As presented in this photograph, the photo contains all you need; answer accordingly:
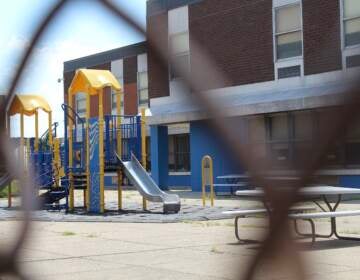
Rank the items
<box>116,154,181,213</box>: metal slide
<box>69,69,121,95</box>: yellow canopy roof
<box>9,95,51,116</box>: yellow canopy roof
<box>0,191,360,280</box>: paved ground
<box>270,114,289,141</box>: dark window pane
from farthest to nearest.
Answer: <box>116,154,181,213</box>: metal slide < <box>0,191,360,280</box>: paved ground < <box>69,69,121,95</box>: yellow canopy roof < <box>9,95,51,116</box>: yellow canopy roof < <box>270,114,289,141</box>: dark window pane

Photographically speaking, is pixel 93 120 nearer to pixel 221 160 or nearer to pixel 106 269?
pixel 106 269

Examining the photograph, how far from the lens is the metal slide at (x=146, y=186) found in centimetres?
1241

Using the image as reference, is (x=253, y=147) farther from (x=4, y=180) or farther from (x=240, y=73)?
(x=4, y=180)

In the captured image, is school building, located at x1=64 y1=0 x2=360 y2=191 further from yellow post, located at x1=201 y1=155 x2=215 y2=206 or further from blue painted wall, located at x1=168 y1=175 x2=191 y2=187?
blue painted wall, located at x1=168 y1=175 x2=191 y2=187

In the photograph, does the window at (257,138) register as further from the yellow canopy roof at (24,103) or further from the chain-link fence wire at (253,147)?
the yellow canopy roof at (24,103)

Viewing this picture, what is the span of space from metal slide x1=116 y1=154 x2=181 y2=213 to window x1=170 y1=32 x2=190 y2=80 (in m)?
11.6

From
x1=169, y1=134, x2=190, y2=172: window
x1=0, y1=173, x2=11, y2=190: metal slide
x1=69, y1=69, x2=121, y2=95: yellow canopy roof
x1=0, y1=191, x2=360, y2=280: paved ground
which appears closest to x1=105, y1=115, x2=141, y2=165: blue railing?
x1=0, y1=191, x2=360, y2=280: paved ground

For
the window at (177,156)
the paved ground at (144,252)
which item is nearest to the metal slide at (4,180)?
the paved ground at (144,252)

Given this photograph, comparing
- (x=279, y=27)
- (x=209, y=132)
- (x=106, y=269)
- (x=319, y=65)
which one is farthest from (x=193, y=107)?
(x=106, y=269)

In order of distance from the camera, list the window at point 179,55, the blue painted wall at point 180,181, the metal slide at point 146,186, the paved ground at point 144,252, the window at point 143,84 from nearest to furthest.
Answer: the window at point 179,55 < the window at point 143,84 < the paved ground at point 144,252 < the metal slide at point 146,186 < the blue painted wall at point 180,181

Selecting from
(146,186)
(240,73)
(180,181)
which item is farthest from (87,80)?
(180,181)

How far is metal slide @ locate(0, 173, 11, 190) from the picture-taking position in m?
1.22

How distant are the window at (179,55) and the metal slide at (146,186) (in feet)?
38.0

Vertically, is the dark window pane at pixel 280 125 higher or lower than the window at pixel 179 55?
lower
